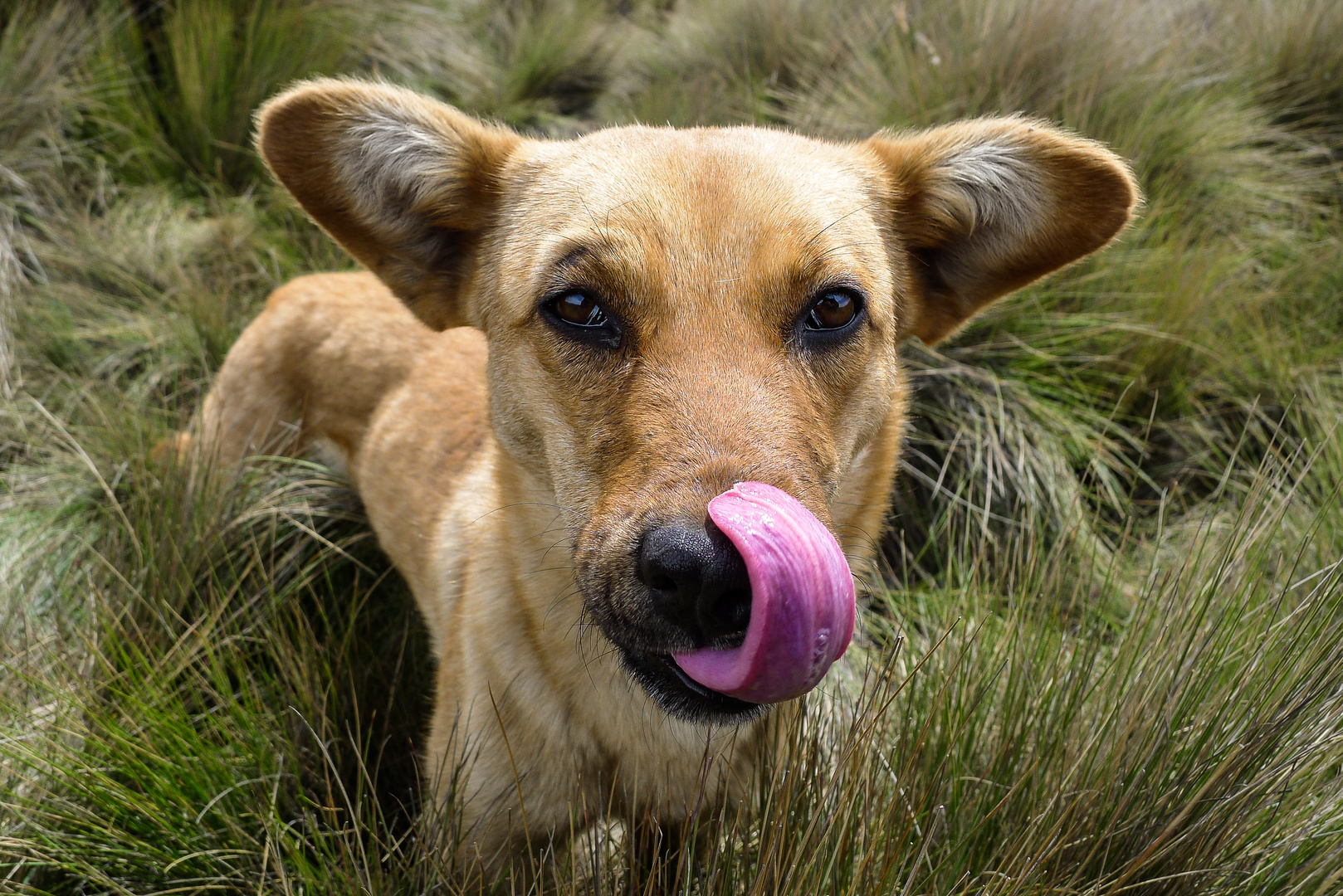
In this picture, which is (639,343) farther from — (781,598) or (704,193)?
(781,598)

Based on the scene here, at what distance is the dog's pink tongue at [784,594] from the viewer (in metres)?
1.49

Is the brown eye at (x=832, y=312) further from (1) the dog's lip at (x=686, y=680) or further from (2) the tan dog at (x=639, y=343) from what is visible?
(1) the dog's lip at (x=686, y=680)

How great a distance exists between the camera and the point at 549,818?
237 cm

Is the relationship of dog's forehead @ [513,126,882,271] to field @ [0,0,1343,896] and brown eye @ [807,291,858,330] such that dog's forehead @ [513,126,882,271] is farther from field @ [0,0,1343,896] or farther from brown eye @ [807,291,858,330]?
field @ [0,0,1343,896]

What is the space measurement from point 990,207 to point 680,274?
1005 millimetres

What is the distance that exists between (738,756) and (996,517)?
1808mm

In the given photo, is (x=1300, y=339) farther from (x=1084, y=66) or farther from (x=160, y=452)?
(x=160, y=452)

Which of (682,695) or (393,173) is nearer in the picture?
(682,695)

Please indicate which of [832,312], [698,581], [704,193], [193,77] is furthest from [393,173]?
[193,77]

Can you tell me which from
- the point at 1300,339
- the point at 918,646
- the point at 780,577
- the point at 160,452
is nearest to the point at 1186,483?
the point at 1300,339

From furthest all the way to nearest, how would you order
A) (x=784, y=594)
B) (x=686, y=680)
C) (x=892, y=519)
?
(x=892, y=519)
(x=686, y=680)
(x=784, y=594)

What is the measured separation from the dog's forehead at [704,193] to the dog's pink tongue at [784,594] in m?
0.68

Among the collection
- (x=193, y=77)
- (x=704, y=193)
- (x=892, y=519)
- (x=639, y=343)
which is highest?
(x=704, y=193)

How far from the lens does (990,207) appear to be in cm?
255
